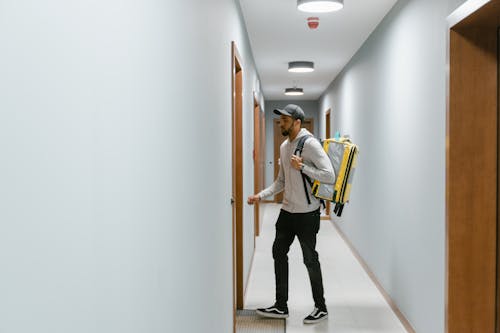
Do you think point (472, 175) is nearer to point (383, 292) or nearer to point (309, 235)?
point (309, 235)

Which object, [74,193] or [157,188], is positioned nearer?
[74,193]

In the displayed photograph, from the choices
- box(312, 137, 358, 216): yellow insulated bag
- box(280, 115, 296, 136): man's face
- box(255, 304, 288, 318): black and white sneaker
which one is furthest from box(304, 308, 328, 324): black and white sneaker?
box(280, 115, 296, 136): man's face

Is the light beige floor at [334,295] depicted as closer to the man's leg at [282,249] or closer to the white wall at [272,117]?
the man's leg at [282,249]

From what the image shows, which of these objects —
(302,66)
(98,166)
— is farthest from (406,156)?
(302,66)

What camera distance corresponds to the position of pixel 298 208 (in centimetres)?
376

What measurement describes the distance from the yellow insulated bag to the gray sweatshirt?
2.8 inches

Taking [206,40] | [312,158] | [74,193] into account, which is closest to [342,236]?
[312,158]

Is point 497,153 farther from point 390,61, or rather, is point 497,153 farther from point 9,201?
point 9,201

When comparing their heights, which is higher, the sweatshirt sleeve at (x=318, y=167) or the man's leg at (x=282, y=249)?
the sweatshirt sleeve at (x=318, y=167)

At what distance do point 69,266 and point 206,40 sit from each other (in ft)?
5.24

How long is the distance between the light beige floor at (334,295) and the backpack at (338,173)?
2.56 feet

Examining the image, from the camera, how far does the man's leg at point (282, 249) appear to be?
384 cm

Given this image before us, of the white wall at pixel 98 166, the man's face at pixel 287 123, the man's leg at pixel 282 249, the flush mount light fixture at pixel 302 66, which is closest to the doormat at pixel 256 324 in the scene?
the man's leg at pixel 282 249

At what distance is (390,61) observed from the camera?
4523 millimetres
